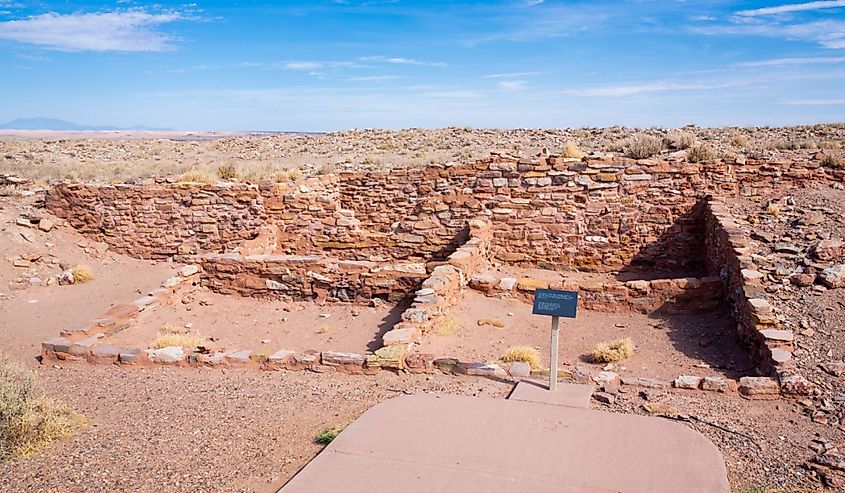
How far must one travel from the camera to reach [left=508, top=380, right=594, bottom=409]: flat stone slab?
5207 millimetres

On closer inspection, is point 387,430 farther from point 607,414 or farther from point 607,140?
point 607,140

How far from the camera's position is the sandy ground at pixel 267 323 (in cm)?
782

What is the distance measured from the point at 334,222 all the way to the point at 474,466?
8363 mm

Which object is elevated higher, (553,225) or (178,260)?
(553,225)

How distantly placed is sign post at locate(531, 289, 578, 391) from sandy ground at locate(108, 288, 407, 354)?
267 centimetres

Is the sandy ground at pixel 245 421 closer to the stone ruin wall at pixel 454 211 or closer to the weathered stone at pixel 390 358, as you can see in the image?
the weathered stone at pixel 390 358

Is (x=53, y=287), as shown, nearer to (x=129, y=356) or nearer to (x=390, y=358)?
(x=129, y=356)

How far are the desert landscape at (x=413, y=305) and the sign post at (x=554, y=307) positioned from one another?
484 mm

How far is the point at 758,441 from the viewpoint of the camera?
462 cm

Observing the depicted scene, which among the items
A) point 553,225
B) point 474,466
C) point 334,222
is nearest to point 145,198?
point 334,222

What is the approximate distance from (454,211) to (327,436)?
767 centimetres

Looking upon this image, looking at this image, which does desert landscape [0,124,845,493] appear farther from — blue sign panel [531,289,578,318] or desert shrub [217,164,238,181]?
desert shrub [217,164,238,181]

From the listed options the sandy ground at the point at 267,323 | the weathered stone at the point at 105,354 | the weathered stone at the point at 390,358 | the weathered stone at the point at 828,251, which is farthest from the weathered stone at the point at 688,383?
the weathered stone at the point at 105,354

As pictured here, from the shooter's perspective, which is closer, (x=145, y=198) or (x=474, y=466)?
(x=474, y=466)
